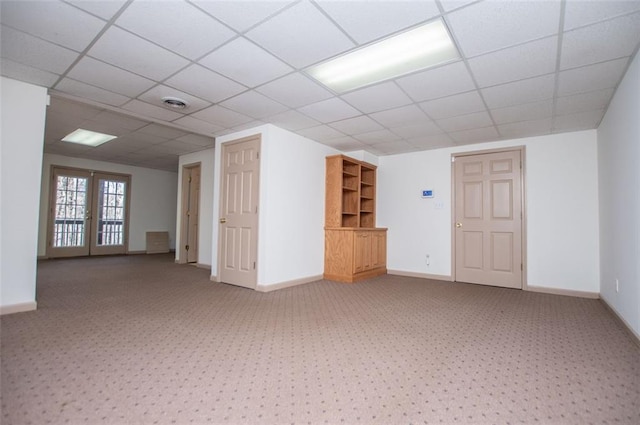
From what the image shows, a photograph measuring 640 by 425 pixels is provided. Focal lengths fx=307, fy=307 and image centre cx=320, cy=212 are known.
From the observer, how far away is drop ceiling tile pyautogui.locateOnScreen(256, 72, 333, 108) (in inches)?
123

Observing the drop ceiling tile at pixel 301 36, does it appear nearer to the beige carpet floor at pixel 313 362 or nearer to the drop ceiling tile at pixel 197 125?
the drop ceiling tile at pixel 197 125

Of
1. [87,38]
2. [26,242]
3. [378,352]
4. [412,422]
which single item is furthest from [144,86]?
[412,422]

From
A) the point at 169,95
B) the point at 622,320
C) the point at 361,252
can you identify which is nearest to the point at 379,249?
the point at 361,252

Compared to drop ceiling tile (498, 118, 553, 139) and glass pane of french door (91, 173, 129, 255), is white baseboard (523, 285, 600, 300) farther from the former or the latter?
glass pane of french door (91, 173, 129, 255)

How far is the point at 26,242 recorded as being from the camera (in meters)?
3.23

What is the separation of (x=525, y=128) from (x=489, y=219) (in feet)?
5.02

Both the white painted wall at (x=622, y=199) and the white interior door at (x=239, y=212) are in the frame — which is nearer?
the white painted wall at (x=622, y=199)

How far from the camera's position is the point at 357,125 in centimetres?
449

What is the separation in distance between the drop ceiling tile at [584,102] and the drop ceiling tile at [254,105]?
3.26 m

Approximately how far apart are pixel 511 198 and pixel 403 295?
252cm

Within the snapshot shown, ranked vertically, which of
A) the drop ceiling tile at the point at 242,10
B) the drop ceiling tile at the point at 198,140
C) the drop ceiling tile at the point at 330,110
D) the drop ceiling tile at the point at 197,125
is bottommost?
the drop ceiling tile at the point at 242,10

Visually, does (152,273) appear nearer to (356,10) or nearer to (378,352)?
(378,352)

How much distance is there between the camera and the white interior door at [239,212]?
464 centimetres

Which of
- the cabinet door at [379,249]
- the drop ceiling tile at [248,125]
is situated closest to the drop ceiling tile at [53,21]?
the drop ceiling tile at [248,125]
